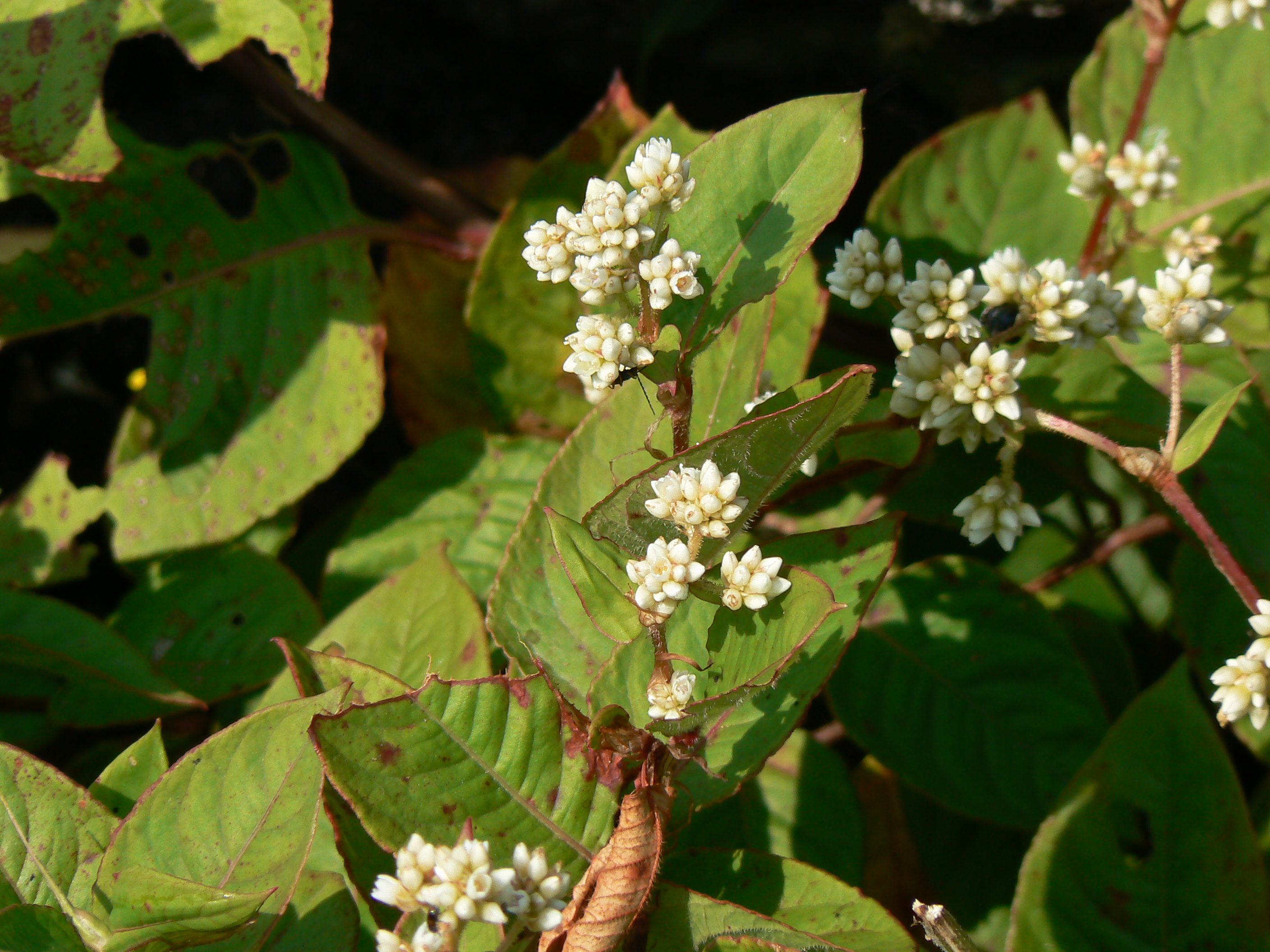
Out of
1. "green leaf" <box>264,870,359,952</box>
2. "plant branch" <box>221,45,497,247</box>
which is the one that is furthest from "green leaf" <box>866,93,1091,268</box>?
"green leaf" <box>264,870,359,952</box>

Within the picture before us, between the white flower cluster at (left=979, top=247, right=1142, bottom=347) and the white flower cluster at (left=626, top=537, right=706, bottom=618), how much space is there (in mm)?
615

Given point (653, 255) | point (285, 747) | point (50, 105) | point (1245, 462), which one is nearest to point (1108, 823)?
point (1245, 462)

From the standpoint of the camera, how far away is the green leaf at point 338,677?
1354mm


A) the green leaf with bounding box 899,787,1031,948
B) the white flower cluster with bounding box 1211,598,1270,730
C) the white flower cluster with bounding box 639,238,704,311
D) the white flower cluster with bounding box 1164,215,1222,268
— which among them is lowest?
the green leaf with bounding box 899,787,1031,948

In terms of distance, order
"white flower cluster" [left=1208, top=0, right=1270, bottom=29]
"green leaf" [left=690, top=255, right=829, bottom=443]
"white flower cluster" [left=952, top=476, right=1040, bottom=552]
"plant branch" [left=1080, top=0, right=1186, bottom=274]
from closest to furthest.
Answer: "white flower cluster" [left=952, top=476, right=1040, bottom=552] → "green leaf" [left=690, top=255, right=829, bottom=443] → "white flower cluster" [left=1208, top=0, right=1270, bottom=29] → "plant branch" [left=1080, top=0, right=1186, bottom=274]

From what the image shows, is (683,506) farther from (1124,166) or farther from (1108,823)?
(1124,166)

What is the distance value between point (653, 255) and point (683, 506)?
357 mm

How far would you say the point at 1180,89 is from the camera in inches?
83.0

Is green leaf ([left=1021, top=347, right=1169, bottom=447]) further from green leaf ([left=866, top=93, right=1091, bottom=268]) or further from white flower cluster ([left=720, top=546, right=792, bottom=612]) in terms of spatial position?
white flower cluster ([left=720, top=546, right=792, bottom=612])

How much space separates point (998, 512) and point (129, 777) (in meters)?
1.29

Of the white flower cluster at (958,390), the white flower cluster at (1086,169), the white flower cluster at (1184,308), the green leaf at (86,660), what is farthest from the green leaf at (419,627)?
the white flower cluster at (1086,169)

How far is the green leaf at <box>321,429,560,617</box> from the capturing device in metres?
2.08

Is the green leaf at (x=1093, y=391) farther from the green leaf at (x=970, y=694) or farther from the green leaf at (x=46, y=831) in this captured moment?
the green leaf at (x=46, y=831)

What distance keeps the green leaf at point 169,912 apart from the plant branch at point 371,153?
4.84ft
